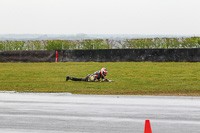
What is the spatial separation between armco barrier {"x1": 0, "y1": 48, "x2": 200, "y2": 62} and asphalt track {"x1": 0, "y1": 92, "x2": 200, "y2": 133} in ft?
44.8

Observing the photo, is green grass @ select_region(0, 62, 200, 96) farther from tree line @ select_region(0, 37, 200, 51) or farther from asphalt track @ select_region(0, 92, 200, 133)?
tree line @ select_region(0, 37, 200, 51)

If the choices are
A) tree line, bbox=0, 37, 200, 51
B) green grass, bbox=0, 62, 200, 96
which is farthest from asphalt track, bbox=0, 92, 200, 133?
tree line, bbox=0, 37, 200, 51

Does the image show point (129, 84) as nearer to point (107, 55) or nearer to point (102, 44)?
point (107, 55)

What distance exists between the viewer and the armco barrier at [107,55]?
2397 cm

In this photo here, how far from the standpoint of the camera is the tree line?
1044 inches

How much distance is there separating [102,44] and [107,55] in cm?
280

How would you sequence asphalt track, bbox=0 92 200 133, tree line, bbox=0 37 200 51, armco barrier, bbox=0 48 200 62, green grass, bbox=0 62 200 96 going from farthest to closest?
1. tree line, bbox=0 37 200 51
2. armco barrier, bbox=0 48 200 62
3. green grass, bbox=0 62 200 96
4. asphalt track, bbox=0 92 200 133

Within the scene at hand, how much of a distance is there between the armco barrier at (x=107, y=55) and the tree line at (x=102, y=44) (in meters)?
1.09

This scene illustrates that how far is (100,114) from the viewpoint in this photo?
25.5 feet

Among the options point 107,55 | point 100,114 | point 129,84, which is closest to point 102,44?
point 107,55

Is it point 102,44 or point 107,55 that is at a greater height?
point 102,44

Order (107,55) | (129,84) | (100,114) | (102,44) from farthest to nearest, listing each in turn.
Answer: (102,44), (107,55), (129,84), (100,114)

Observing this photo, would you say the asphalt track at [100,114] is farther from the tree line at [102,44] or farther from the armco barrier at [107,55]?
the tree line at [102,44]

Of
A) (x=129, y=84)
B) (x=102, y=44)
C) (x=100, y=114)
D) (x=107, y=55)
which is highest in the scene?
(x=102, y=44)
